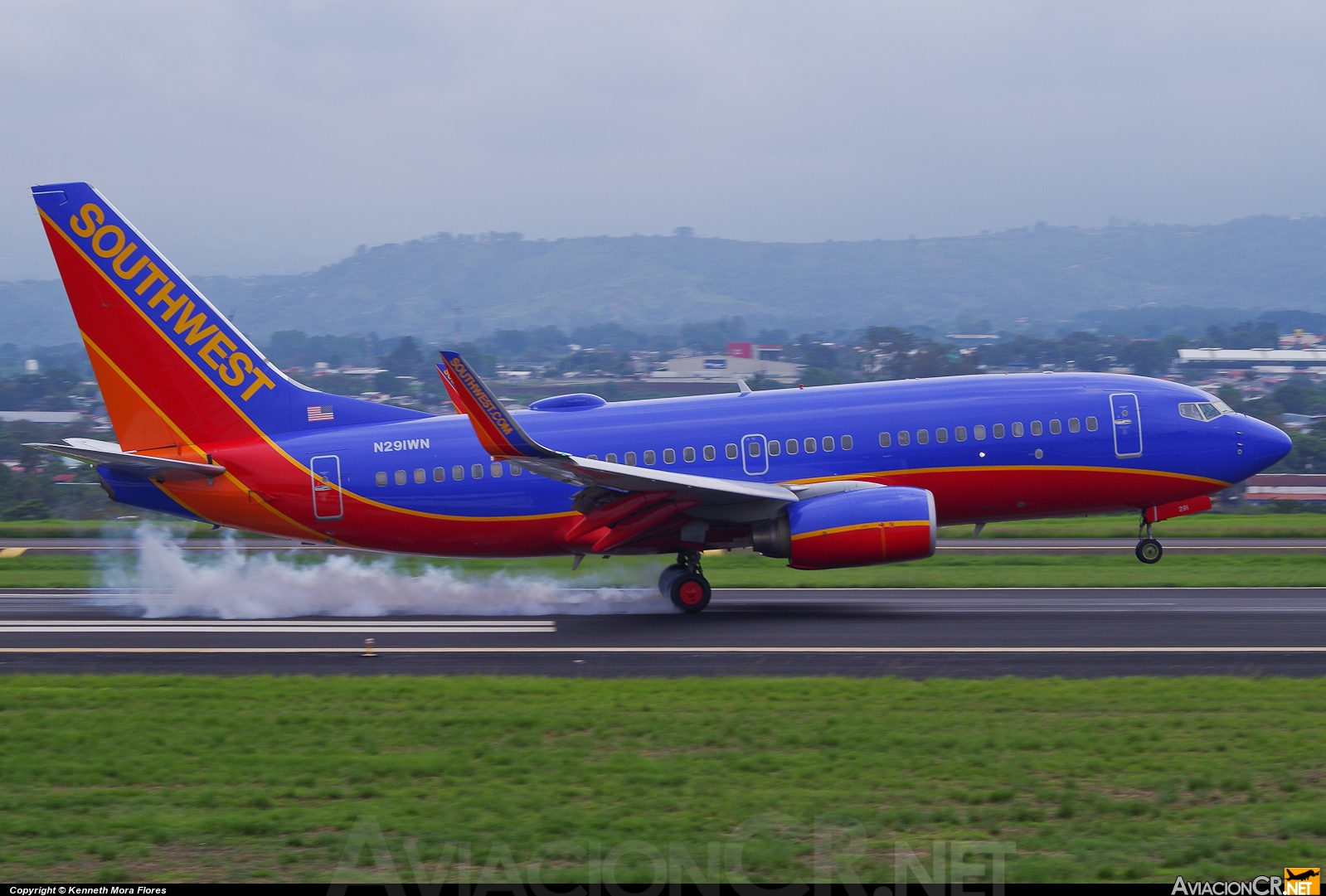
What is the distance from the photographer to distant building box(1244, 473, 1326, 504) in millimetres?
49656

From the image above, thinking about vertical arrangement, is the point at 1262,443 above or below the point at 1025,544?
above

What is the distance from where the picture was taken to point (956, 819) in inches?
376

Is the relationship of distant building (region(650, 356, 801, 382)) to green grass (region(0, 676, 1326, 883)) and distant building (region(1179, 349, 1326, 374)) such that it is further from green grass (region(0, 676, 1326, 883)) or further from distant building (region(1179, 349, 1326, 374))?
green grass (region(0, 676, 1326, 883))

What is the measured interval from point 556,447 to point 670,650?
19.7 feet

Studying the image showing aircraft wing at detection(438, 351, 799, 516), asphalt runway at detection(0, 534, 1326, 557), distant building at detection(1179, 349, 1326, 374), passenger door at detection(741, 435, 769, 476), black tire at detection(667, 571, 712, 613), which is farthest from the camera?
distant building at detection(1179, 349, 1326, 374)

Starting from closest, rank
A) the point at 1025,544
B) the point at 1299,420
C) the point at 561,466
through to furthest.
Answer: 1. the point at 561,466
2. the point at 1025,544
3. the point at 1299,420

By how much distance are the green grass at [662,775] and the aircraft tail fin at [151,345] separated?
363 inches

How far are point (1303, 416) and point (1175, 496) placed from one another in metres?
54.6

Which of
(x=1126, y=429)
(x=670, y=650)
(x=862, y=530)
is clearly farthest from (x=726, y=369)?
(x=670, y=650)

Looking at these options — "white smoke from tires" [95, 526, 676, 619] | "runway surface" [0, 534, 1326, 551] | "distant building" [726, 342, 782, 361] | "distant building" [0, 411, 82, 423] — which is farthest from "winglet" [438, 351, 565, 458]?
"distant building" [726, 342, 782, 361]

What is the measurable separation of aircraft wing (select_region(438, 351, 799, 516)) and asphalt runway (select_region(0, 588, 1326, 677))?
7.44 ft

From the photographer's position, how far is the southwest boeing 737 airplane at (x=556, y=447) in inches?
880

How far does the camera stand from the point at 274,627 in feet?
68.7

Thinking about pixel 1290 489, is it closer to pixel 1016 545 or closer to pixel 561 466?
pixel 1016 545
